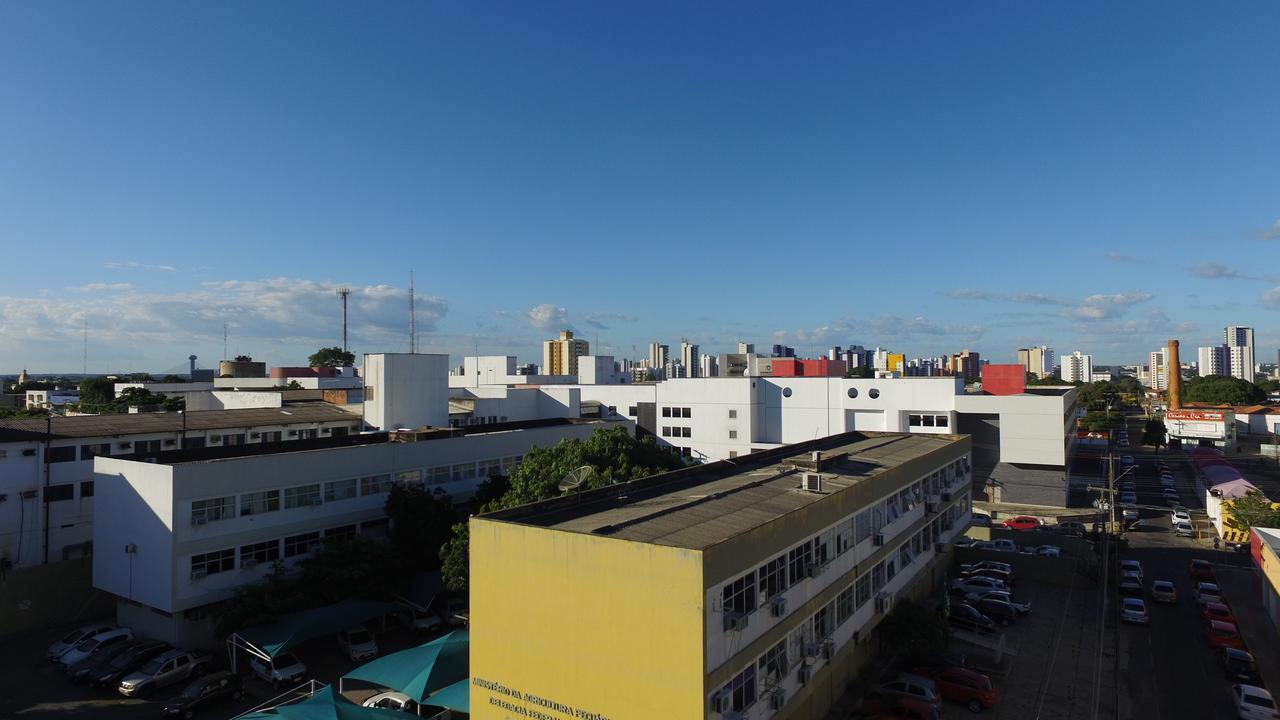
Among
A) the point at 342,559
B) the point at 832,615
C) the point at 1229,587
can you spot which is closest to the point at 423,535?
the point at 342,559

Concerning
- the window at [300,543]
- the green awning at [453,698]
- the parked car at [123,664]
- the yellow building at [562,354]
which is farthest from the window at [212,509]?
the yellow building at [562,354]

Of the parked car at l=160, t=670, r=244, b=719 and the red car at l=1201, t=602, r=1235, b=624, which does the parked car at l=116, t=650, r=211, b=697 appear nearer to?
the parked car at l=160, t=670, r=244, b=719

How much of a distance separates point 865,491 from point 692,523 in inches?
282

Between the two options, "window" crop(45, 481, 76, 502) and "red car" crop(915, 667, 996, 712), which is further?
"window" crop(45, 481, 76, 502)

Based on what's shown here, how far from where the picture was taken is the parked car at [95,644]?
70.9 feet

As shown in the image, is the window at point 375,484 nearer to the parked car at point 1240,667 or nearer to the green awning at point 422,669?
the green awning at point 422,669

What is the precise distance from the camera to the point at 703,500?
17.7 meters

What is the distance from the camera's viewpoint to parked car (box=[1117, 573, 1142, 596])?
93.5 feet

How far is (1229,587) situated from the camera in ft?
99.2

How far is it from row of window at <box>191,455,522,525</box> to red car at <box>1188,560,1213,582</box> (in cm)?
3245

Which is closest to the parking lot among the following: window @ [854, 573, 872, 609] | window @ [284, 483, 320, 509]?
window @ [284, 483, 320, 509]

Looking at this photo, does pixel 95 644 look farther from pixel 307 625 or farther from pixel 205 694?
pixel 307 625

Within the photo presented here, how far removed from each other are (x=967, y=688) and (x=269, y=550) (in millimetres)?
23349

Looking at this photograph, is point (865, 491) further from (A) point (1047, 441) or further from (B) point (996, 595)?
(A) point (1047, 441)
